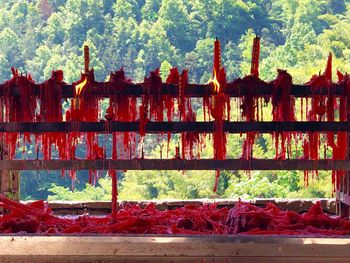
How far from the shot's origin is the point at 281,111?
4543mm

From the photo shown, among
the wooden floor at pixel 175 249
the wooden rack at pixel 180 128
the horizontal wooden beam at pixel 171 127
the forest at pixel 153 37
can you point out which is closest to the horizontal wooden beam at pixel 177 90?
the wooden rack at pixel 180 128

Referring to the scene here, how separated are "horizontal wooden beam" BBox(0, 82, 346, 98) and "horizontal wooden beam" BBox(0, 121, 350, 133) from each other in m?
0.19

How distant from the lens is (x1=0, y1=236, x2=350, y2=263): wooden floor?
152 inches

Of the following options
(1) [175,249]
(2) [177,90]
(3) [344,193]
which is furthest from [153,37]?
(1) [175,249]

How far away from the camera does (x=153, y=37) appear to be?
194 ft

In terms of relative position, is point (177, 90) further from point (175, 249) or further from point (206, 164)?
point (175, 249)

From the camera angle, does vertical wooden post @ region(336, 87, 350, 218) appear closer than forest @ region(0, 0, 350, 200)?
Yes

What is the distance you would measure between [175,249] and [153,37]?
55836 mm

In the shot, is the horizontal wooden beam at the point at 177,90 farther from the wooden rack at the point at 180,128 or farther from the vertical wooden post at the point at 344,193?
the vertical wooden post at the point at 344,193

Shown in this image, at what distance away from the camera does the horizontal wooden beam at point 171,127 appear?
4.38m

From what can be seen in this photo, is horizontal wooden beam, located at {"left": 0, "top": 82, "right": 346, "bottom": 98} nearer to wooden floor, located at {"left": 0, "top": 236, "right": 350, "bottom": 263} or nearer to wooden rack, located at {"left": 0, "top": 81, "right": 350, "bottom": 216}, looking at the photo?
wooden rack, located at {"left": 0, "top": 81, "right": 350, "bottom": 216}

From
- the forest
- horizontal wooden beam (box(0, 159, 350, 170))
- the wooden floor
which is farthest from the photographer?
the forest

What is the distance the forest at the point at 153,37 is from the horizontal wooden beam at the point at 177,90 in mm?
41742

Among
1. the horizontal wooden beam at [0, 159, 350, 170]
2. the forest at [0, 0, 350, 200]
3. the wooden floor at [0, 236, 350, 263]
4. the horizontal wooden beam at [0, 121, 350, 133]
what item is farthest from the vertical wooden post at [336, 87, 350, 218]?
the forest at [0, 0, 350, 200]
